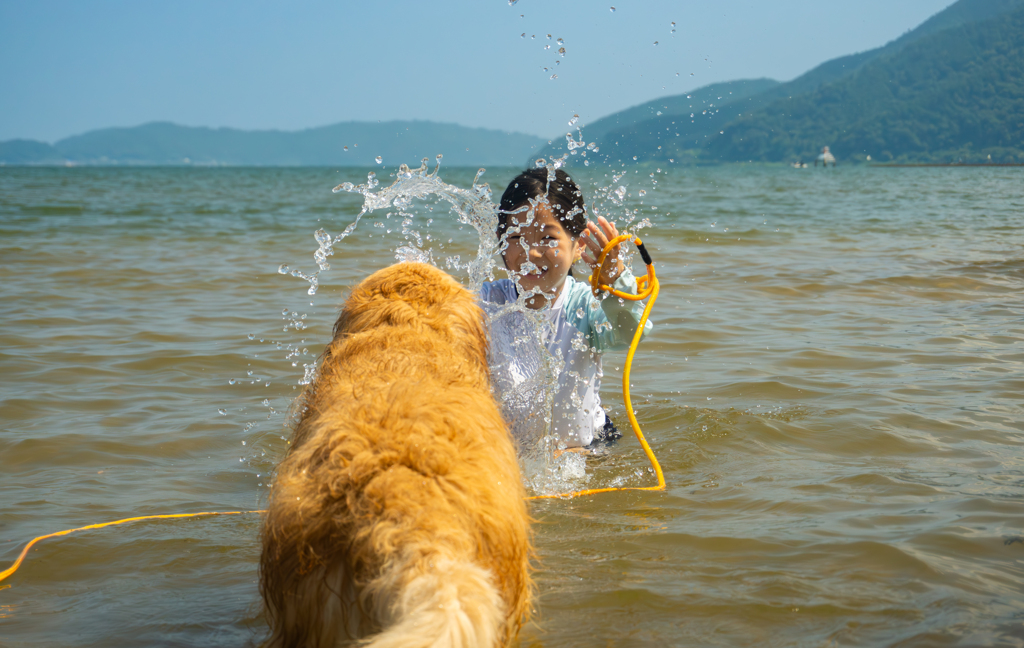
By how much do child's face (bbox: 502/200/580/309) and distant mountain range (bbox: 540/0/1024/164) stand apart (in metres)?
29.5

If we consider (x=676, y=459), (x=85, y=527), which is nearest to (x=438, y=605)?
(x=85, y=527)

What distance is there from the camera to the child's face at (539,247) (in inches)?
157

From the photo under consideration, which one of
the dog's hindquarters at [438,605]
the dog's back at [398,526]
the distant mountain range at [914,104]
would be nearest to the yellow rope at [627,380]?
the dog's back at [398,526]

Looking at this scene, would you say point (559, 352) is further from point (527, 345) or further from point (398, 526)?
point (398, 526)

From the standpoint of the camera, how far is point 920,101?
6053 centimetres

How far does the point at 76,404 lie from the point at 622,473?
3.71 meters

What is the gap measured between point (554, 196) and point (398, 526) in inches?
103

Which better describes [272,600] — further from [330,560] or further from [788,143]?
[788,143]

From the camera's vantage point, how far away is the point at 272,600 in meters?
1.91

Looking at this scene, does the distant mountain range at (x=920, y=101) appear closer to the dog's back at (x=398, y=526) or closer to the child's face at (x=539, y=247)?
the child's face at (x=539, y=247)

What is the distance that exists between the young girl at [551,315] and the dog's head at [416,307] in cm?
71

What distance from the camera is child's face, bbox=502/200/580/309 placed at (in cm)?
400

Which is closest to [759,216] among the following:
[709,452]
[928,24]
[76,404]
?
[709,452]

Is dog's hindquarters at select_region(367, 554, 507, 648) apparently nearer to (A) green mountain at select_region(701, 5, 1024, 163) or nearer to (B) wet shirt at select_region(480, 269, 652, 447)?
(B) wet shirt at select_region(480, 269, 652, 447)
